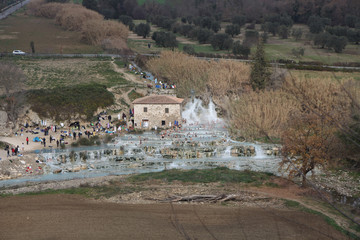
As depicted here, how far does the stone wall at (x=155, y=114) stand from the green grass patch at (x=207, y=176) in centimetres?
1268

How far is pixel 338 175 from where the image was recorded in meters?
34.8

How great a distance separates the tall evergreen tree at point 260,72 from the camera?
5588 centimetres

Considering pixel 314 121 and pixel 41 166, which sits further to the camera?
pixel 41 166

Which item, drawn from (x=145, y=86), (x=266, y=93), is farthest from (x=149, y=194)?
(x=145, y=86)

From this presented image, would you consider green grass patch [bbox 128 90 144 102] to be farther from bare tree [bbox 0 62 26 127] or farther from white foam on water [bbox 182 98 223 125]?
bare tree [bbox 0 62 26 127]

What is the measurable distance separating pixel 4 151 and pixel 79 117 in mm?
11169

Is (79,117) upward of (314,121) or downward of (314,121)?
downward

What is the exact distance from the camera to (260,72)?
56000mm

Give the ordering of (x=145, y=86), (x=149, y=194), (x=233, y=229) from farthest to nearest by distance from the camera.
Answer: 1. (x=145, y=86)
2. (x=149, y=194)
3. (x=233, y=229)

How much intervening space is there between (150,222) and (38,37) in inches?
3348

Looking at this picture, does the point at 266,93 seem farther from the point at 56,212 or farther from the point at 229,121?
the point at 56,212

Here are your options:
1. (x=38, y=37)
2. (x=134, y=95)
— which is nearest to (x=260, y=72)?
(x=134, y=95)

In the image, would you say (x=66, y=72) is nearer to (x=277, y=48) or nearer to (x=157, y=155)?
(x=157, y=155)

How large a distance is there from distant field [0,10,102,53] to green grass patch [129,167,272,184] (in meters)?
57.7
